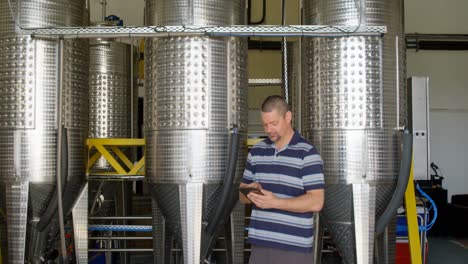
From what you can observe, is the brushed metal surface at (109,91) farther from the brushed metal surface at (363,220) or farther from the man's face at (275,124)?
the man's face at (275,124)

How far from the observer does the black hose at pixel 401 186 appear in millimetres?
3875

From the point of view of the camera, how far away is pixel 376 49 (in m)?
3.98

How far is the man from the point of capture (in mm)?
2750

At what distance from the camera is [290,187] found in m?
2.83

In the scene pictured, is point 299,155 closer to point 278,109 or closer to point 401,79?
point 278,109

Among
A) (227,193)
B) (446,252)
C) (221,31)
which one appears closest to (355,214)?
(227,193)

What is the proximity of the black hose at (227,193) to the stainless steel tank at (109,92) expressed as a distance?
2549 mm

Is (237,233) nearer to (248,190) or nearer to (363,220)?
(363,220)

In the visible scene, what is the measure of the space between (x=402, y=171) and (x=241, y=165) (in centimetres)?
123

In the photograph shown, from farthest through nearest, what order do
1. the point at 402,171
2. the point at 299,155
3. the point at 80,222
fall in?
1. the point at 80,222
2. the point at 402,171
3. the point at 299,155

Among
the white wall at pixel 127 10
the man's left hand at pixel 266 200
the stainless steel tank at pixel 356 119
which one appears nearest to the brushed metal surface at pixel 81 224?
the stainless steel tank at pixel 356 119

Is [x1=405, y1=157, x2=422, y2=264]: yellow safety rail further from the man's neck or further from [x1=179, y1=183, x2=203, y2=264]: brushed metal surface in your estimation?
the man's neck

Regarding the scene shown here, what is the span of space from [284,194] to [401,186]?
1.46m

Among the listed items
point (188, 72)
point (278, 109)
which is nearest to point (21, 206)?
point (188, 72)
